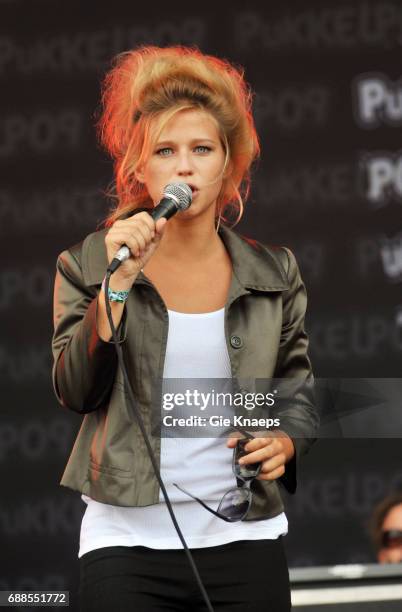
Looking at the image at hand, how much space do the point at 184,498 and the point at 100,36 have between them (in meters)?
2.53

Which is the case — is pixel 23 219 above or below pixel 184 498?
above

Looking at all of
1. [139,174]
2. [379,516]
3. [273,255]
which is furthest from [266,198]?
[139,174]

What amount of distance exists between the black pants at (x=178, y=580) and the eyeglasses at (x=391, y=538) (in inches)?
67.2

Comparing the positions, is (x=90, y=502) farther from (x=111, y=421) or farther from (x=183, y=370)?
(x=183, y=370)

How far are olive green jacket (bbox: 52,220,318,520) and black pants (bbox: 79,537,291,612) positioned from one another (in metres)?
0.08

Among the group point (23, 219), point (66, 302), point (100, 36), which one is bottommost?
point (66, 302)

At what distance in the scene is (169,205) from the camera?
1711 millimetres

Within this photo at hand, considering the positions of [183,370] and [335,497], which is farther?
[335,497]

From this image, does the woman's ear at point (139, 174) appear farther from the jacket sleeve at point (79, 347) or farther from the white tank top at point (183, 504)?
the white tank top at point (183, 504)

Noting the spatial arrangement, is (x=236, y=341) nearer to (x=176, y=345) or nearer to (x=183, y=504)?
(x=176, y=345)

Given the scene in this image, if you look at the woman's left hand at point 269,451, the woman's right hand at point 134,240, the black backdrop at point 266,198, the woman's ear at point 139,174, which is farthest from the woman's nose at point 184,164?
the black backdrop at point 266,198

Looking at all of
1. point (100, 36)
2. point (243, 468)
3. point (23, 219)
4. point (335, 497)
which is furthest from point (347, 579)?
point (100, 36)

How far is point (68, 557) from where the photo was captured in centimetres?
397

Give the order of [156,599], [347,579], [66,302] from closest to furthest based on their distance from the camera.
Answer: [156,599] → [66,302] → [347,579]
